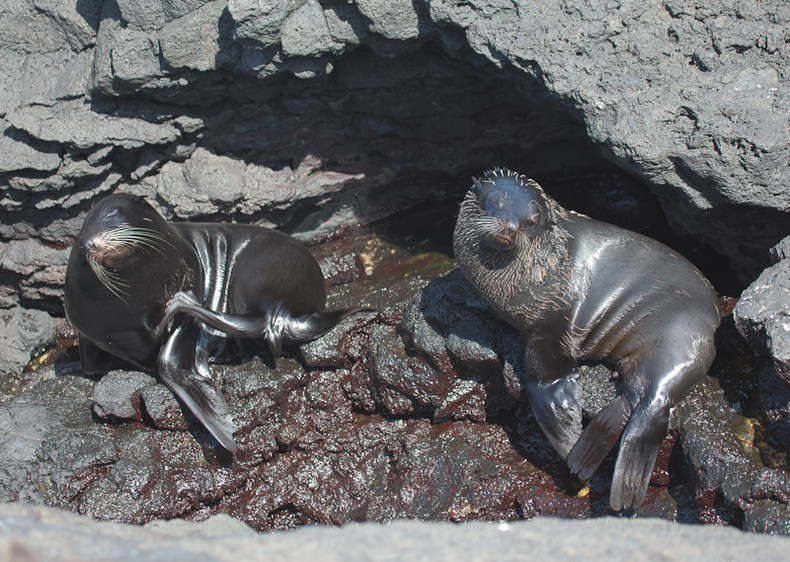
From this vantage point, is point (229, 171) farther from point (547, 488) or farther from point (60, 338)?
point (547, 488)

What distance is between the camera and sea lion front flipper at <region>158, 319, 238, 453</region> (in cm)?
562

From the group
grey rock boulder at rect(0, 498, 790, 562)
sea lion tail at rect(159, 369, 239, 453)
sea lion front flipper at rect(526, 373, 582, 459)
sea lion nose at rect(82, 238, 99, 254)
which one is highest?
grey rock boulder at rect(0, 498, 790, 562)

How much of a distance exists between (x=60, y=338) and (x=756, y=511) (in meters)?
5.71

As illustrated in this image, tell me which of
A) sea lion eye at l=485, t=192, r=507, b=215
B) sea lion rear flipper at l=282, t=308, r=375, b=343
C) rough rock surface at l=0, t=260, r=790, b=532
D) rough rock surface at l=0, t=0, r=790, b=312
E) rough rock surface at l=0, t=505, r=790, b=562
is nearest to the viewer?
rough rock surface at l=0, t=505, r=790, b=562

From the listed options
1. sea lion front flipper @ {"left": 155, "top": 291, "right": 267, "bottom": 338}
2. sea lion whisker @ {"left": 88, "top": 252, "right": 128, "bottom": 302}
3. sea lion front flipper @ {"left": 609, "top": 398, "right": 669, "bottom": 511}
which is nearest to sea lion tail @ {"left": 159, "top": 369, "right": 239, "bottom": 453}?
sea lion front flipper @ {"left": 155, "top": 291, "right": 267, "bottom": 338}

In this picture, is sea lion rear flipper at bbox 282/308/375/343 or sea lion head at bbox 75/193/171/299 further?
sea lion rear flipper at bbox 282/308/375/343

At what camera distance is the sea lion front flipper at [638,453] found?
15.6ft

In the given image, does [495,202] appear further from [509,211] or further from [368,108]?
[368,108]

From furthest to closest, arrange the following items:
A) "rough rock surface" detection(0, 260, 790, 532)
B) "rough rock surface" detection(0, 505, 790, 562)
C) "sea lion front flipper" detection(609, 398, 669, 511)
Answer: "rough rock surface" detection(0, 260, 790, 532)
"sea lion front flipper" detection(609, 398, 669, 511)
"rough rock surface" detection(0, 505, 790, 562)

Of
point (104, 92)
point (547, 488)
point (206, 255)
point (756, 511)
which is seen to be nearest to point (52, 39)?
point (104, 92)

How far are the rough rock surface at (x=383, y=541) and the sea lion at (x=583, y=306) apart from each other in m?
1.70

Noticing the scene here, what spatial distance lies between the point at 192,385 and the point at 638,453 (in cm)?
301

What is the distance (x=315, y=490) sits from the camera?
5613 millimetres

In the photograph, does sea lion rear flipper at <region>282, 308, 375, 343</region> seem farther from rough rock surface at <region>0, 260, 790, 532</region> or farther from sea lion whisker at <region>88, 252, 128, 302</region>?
sea lion whisker at <region>88, 252, 128, 302</region>
